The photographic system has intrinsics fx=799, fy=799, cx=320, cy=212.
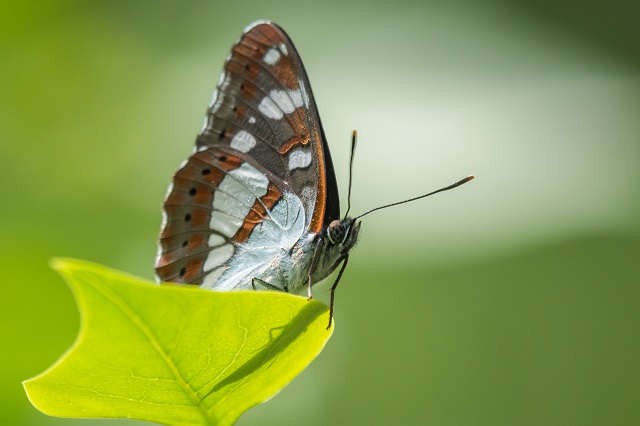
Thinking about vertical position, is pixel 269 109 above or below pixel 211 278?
above

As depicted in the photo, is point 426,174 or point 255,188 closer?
point 255,188

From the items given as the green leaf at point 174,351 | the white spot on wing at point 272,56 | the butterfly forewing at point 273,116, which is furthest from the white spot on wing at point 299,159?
the green leaf at point 174,351

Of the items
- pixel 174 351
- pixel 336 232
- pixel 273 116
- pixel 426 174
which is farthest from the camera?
pixel 426 174

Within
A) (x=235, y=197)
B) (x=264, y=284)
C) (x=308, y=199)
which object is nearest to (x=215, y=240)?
(x=235, y=197)

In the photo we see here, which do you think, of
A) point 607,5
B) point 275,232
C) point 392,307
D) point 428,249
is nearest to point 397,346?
point 392,307

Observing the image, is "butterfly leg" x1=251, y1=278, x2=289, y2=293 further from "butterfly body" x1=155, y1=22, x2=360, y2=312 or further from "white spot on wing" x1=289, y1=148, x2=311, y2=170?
"white spot on wing" x1=289, y1=148, x2=311, y2=170

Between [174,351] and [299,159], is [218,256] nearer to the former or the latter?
[299,159]

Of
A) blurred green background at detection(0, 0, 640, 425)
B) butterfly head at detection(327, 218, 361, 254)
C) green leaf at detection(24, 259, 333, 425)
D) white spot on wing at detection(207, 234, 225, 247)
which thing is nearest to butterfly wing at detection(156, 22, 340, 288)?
white spot on wing at detection(207, 234, 225, 247)

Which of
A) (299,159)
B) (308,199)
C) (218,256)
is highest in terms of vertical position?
(299,159)
